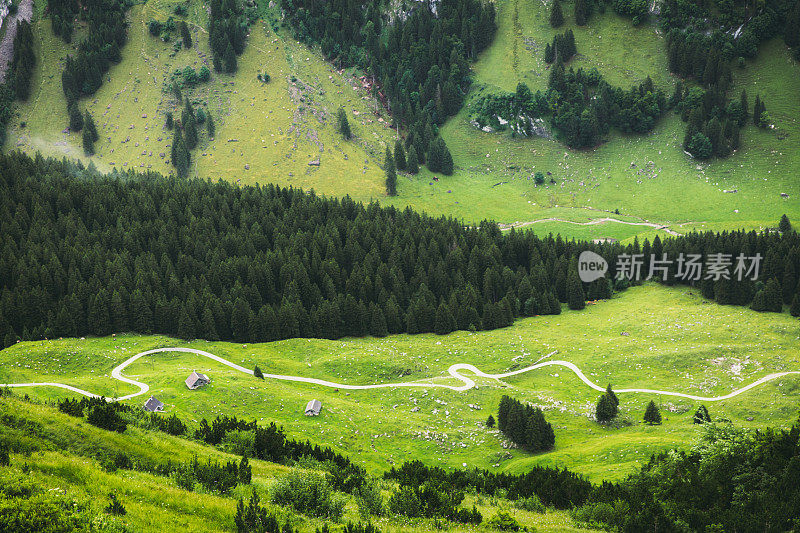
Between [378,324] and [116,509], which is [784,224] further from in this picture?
[116,509]

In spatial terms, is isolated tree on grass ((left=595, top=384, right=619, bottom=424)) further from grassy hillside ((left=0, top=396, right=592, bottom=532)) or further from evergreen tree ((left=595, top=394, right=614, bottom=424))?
grassy hillside ((left=0, top=396, right=592, bottom=532))

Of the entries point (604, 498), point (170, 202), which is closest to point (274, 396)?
point (604, 498)

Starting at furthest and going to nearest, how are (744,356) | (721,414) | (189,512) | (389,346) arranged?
(389,346), (744,356), (721,414), (189,512)

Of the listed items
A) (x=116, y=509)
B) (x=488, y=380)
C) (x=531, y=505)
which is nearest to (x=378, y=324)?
(x=488, y=380)

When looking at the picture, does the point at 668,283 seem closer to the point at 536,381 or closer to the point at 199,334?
the point at 536,381

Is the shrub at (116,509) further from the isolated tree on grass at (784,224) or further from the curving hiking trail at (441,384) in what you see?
the isolated tree on grass at (784,224)

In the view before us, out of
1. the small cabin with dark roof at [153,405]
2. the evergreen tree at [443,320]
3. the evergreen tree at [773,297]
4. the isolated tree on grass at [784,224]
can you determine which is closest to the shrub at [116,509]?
the small cabin with dark roof at [153,405]

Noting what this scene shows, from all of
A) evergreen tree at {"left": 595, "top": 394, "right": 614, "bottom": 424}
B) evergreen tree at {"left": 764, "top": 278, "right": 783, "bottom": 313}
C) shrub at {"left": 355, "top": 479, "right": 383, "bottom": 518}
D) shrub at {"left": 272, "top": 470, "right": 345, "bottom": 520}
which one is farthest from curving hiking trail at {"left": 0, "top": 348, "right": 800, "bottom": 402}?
shrub at {"left": 272, "top": 470, "right": 345, "bottom": 520}

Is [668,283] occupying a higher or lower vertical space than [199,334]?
higher
